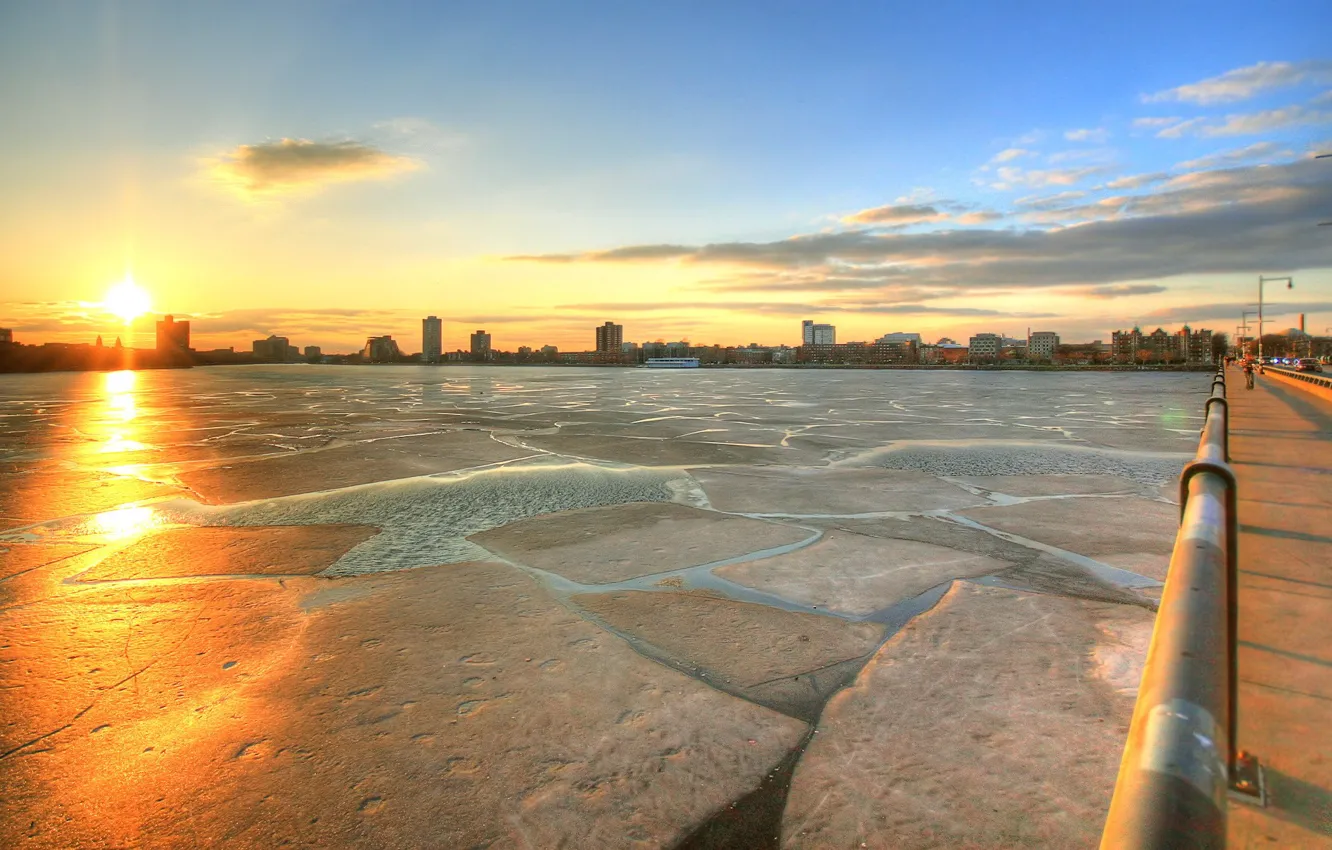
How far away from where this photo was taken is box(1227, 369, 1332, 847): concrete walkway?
5.97 ft

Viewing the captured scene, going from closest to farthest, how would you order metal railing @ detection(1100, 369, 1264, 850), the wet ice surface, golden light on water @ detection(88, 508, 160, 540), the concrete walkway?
metal railing @ detection(1100, 369, 1264, 850) < the concrete walkway < the wet ice surface < golden light on water @ detection(88, 508, 160, 540)

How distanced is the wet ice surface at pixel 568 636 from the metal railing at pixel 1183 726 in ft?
4.79

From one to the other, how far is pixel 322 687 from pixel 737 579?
2577 millimetres

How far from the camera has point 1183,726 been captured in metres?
0.90

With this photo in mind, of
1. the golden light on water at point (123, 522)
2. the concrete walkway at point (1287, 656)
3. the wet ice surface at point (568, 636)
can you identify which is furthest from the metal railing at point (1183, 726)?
the golden light on water at point (123, 522)

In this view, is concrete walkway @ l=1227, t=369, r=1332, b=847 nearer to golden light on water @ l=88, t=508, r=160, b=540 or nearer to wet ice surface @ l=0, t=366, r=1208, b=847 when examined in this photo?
wet ice surface @ l=0, t=366, r=1208, b=847

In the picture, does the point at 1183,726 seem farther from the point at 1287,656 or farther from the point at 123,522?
the point at 123,522

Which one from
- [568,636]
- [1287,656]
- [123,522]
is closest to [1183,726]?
[1287,656]

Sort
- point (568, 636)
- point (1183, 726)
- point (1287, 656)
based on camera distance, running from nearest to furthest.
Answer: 1. point (1183, 726)
2. point (1287, 656)
3. point (568, 636)

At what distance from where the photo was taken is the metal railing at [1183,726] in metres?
0.79

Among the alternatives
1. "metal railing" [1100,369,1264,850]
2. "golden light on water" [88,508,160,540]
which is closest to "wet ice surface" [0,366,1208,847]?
"golden light on water" [88,508,160,540]

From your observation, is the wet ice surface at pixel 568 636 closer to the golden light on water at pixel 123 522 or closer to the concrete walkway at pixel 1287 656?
the golden light on water at pixel 123 522

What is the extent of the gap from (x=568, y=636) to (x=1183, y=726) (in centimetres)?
321

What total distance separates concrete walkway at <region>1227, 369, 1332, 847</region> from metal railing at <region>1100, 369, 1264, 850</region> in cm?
103
